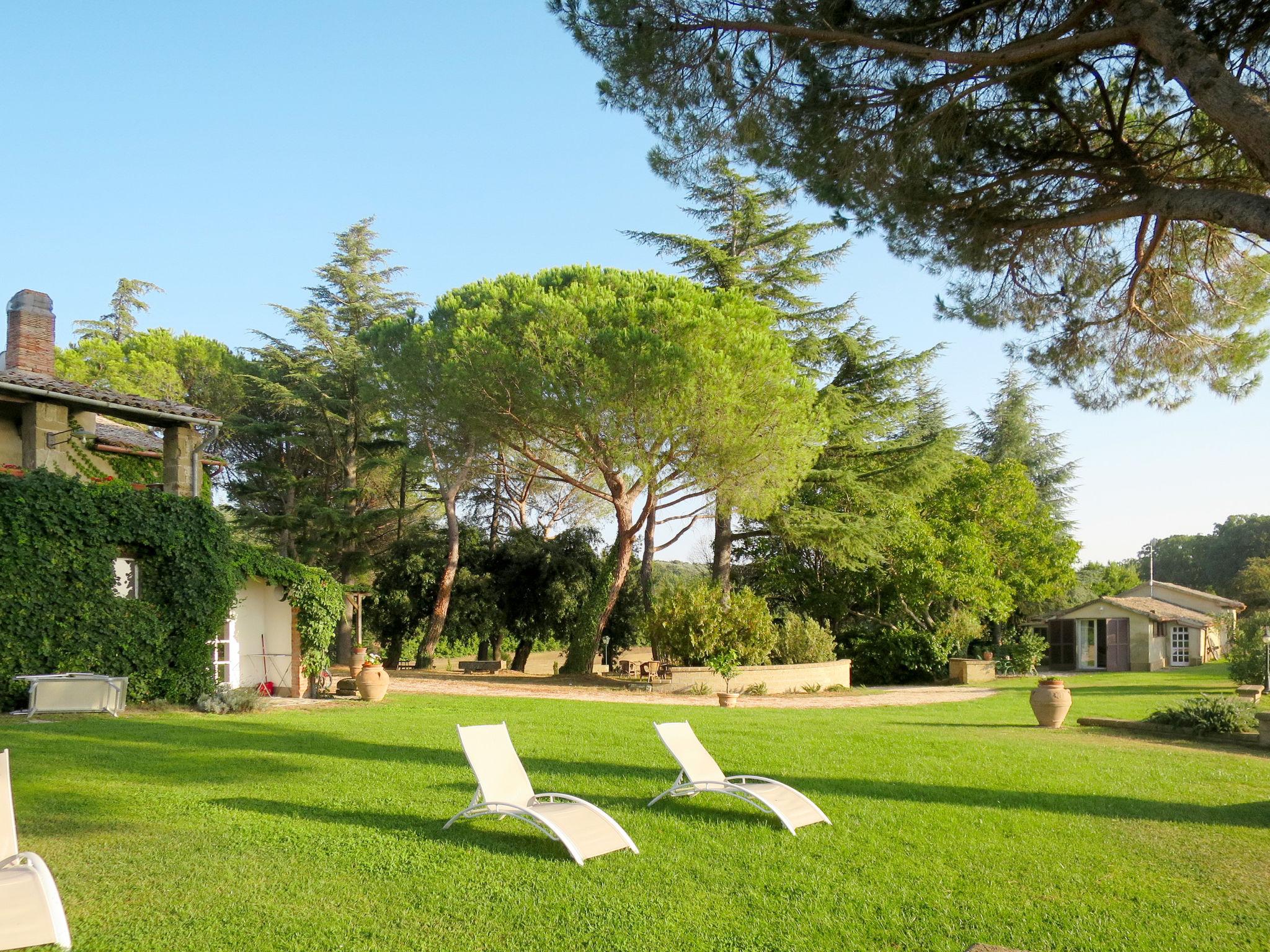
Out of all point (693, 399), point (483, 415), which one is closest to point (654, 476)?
point (693, 399)

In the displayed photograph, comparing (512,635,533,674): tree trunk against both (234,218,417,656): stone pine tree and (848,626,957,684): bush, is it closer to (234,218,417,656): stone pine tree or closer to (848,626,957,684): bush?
(234,218,417,656): stone pine tree

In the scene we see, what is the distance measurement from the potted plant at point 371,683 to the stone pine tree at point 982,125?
1069 cm

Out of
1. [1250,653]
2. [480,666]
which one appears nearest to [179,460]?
[480,666]

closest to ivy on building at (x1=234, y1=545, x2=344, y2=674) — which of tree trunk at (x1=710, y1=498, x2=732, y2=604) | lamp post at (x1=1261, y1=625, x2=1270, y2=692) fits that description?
tree trunk at (x1=710, y1=498, x2=732, y2=604)

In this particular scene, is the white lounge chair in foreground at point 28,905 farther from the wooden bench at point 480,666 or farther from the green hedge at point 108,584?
the wooden bench at point 480,666

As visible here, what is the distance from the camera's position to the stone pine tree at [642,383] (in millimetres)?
21828

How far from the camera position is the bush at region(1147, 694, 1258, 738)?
42.1 ft

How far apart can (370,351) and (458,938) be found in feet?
84.5

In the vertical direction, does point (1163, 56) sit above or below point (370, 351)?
below

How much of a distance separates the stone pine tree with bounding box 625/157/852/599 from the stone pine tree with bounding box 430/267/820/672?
11.6 ft

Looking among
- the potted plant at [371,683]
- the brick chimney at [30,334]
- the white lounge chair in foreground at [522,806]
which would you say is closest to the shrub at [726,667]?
the potted plant at [371,683]

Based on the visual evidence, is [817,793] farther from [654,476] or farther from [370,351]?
[370,351]

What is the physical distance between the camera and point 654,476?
23281 mm

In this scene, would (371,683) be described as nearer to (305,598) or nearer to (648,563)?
(305,598)
